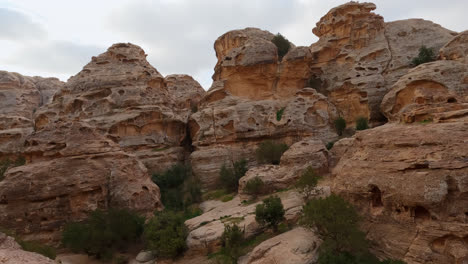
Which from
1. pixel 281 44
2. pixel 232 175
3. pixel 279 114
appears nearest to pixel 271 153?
pixel 232 175

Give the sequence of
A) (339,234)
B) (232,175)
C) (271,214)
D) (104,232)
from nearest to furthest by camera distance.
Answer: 1. (339,234)
2. (271,214)
3. (104,232)
4. (232,175)

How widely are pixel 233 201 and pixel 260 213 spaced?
5.85 m

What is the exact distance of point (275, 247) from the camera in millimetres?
10102

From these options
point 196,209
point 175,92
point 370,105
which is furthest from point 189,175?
point 175,92

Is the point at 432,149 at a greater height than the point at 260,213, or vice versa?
the point at 432,149

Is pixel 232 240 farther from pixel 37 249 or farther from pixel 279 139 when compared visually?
pixel 279 139

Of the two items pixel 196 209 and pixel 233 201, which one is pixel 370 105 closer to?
pixel 233 201

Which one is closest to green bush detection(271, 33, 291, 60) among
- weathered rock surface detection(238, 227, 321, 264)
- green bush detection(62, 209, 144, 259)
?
green bush detection(62, 209, 144, 259)

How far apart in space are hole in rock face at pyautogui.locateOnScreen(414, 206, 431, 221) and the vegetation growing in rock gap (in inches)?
62.9

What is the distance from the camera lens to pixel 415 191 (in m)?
8.47

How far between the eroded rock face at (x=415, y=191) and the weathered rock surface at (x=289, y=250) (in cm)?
207

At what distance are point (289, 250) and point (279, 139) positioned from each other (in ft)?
Answer: 48.3

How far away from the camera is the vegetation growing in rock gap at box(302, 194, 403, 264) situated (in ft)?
28.1

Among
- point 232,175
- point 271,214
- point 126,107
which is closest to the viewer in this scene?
point 271,214
